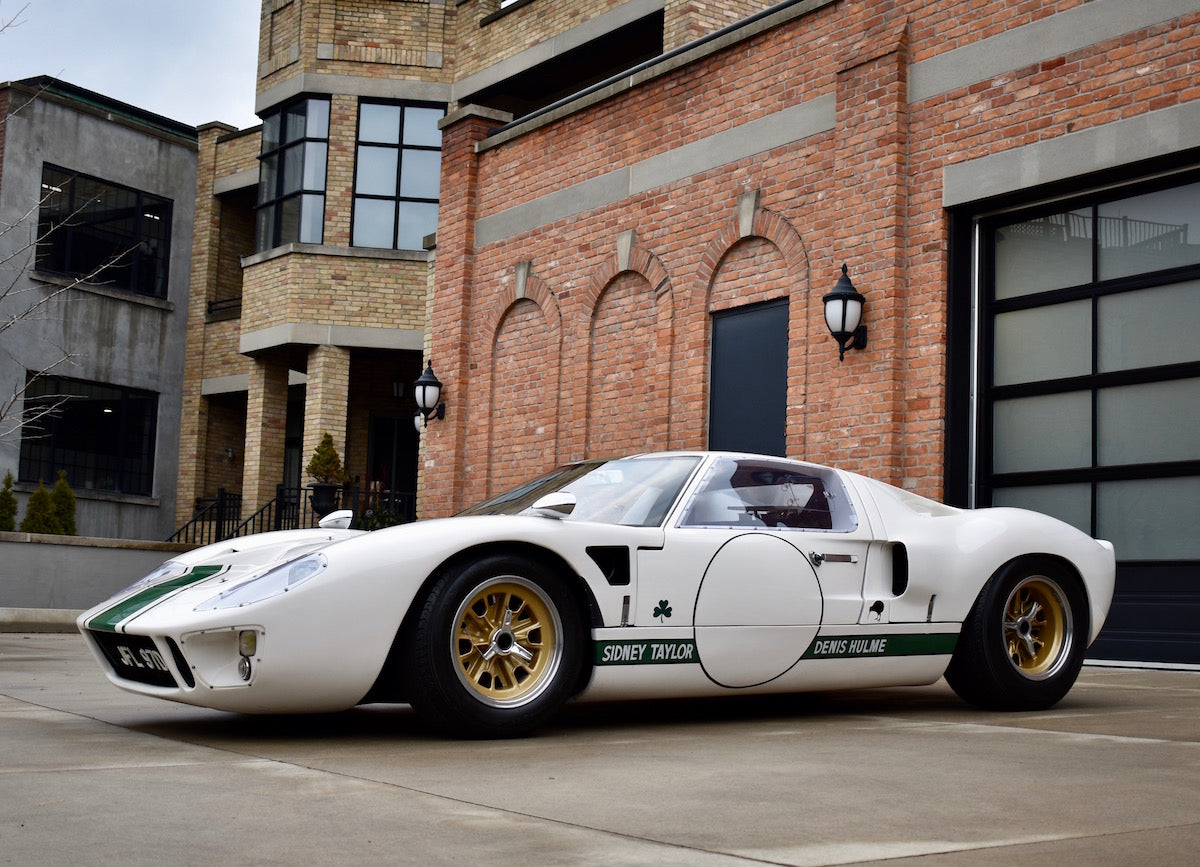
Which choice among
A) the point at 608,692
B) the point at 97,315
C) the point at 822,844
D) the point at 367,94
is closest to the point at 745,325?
the point at 608,692

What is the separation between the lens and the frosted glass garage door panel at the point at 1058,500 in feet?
33.7

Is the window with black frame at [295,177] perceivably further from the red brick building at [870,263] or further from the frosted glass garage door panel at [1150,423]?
the frosted glass garage door panel at [1150,423]

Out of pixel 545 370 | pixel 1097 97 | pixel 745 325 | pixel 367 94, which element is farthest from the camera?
pixel 367 94

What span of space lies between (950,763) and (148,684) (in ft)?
9.88

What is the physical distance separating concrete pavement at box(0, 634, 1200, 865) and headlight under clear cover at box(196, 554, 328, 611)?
0.52 meters

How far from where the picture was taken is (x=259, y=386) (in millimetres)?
25609

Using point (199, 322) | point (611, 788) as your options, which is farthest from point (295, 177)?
point (611, 788)

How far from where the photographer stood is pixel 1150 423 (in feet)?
32.4

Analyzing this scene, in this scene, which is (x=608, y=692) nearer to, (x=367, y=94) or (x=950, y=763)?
(x=950, y=763)

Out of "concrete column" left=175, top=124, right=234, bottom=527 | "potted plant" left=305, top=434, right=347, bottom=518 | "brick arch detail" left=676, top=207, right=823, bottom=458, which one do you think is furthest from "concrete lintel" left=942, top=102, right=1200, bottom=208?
"concrete column" left=175, top=124, right=234, bottom=527

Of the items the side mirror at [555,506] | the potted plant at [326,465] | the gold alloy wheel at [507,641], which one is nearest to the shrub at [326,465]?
the potted plant at [326,465]

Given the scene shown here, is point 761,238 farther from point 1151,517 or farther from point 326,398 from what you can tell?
point 326,398

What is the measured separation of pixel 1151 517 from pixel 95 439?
74.8ft

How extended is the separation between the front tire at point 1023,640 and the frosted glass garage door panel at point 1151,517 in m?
3.33
